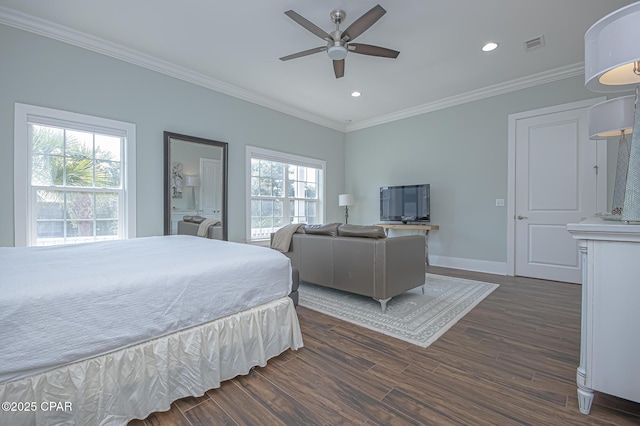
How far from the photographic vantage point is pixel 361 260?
2809 millimetres

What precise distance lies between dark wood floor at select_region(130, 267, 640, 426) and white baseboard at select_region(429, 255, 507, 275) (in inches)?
78.4

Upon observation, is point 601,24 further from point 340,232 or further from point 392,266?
point 340,232

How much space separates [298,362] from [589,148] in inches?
174

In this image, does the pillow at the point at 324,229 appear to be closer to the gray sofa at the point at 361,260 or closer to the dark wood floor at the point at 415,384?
the gray sofa at the point at 361,260

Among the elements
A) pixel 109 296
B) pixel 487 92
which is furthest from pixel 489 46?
pixel 109 296

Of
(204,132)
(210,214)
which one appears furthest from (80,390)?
(204,132)

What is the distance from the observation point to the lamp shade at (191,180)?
12.3 feet

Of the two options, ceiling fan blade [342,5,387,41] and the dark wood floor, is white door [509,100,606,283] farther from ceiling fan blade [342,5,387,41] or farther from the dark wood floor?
ceiling fan blade [342,5,387,41]

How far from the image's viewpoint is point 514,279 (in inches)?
157

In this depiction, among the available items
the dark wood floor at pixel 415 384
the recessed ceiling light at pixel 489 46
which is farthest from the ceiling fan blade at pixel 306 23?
the dark wood floor at pixel 415 384

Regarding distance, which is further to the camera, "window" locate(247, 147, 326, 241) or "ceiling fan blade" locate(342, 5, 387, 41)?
"window" locate(247, 147, 326, 241)

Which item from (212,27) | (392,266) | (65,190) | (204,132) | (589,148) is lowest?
(392,266)

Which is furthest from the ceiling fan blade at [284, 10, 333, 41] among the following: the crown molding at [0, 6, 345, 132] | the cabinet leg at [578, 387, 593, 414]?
the cabinet leg at [578, 387, 593, 414]

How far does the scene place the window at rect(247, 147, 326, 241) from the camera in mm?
4660
